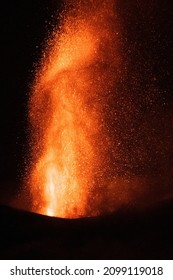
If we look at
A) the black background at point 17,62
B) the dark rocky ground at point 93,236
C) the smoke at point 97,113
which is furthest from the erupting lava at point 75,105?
the dark rocky ground at point 93,236

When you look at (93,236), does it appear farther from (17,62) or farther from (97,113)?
(17,62)

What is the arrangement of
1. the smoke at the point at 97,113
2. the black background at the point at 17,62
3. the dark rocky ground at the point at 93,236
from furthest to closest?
1. the black background at the point at 17,62
2. the smoke at the point at 97,113
3. the dark rocky ground at the point at 93,236

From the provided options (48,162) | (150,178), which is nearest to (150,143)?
(150,178)

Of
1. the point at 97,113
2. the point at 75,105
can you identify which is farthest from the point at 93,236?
the point at 97,113

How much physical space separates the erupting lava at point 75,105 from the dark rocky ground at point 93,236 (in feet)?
13.9

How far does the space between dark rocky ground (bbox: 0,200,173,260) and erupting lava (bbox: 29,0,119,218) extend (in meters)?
4.25

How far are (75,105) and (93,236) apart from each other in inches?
280

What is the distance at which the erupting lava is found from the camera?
525 inches

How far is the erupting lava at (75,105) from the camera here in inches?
525

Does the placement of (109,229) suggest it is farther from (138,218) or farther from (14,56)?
(14,56)

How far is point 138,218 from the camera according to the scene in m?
8.05

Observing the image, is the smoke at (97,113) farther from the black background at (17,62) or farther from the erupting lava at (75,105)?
the black background at (17,62)

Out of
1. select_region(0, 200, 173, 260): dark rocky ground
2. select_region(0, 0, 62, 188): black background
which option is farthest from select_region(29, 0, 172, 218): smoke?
select_region(0, 200, 173, 260): dark rocky ground

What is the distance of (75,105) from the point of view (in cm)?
1426
